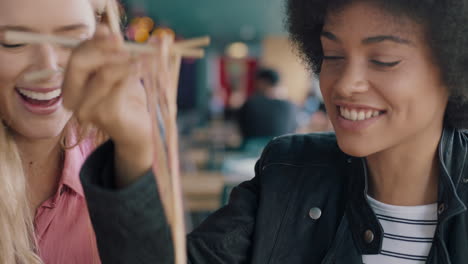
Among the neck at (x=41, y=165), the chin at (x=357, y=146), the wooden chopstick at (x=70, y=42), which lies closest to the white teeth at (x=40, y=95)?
the neck at (x=41, y=165)

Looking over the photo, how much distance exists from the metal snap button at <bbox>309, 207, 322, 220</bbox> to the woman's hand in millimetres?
416

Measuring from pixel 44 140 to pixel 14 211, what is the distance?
0.13 m

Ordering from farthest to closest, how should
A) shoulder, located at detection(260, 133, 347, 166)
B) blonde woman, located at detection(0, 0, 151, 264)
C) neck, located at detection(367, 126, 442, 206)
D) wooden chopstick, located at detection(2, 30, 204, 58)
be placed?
shoulder, located at detection(260, 133, 347, 166), neck, located at detection(367, 126, 442, 206), blonde woman, located at detection(0, 0, 151, 264), wooden chopstick, located at detection(2, 30, 204, 58)

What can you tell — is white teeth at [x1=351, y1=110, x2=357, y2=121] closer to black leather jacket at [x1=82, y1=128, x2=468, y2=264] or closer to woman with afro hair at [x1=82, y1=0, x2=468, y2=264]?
woman with afro hair at [x1=82, y1=0, x2=468, y2=264]

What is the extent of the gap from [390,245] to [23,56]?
0.70m

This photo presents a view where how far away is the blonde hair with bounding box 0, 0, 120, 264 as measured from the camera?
0.80m

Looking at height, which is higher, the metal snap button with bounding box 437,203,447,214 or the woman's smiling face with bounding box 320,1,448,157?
the woman's smiling face with bounding box 320,1,448,157

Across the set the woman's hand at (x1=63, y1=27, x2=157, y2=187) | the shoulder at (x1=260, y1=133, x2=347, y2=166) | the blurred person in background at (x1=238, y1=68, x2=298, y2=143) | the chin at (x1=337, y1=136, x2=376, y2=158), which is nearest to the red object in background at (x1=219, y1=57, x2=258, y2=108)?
the blurred person in background at (x1=238, y1=68, x2=298, y2=143)

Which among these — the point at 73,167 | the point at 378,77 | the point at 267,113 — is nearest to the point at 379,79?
the point at 378,77

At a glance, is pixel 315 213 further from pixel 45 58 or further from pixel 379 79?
pixel 45 58

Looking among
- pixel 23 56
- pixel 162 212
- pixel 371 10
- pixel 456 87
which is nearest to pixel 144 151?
pixel 162 212

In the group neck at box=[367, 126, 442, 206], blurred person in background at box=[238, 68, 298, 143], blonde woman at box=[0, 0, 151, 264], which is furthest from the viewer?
blurred person in background at box=[238, 68, 298, 143]

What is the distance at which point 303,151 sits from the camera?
1002mm

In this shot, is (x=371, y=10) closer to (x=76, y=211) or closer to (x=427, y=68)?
(x=427, y=68)
